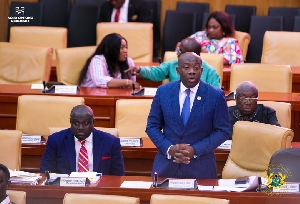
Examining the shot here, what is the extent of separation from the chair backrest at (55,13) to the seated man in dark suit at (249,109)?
174 inches

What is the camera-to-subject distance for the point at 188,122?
17.2 feet

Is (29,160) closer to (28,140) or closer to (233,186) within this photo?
(28,140)

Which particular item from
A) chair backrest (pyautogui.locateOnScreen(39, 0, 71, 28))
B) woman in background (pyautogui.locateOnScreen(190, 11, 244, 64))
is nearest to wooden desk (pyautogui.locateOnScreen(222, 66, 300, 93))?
woman in background (pyautogui.locateOnScreen(190, 11, 244, 64))

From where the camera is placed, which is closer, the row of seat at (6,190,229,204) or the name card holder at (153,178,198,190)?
the row of seat at (6,190,229,204)

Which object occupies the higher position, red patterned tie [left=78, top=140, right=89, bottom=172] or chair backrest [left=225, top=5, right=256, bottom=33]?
chair backrest [left=225, top=5, right=256, bottom=33]

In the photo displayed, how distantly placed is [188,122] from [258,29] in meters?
4.75

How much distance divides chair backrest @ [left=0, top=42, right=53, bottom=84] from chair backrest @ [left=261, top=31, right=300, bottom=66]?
7.66 ft

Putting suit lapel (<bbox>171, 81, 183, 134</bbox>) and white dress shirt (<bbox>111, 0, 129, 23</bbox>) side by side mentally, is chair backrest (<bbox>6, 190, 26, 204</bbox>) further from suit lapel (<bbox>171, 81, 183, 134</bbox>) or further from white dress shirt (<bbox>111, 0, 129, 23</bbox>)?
white dress shirt (<bbox>111, 0, 129, 23</bbox>)

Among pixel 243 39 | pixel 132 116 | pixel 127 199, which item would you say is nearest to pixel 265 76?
pixel 243 39

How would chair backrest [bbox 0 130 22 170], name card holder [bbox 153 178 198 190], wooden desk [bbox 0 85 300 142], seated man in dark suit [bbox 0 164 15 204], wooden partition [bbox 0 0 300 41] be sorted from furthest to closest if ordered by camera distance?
wooden partition [bbox 0 0 300 41], wooden desk [bbox 0 85 300 142], chair backrest [bbox 0 130 22 170], name card holder [bbox 153 178 198 190], seated man in dark suit [bbox 0 164 15 204]

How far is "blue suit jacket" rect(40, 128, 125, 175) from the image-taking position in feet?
18.4

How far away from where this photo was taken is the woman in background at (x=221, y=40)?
879cm

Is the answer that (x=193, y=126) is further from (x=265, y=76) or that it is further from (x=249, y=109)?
(x=265, y=76)

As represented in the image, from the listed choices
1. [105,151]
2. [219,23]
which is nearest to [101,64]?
[219,23]
